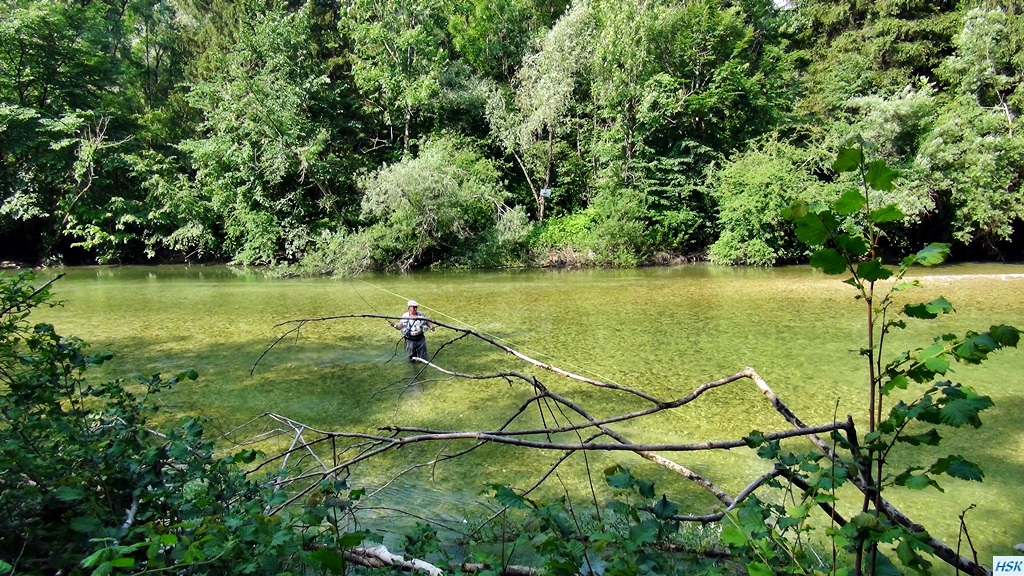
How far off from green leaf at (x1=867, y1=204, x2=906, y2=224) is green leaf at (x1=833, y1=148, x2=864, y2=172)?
14cm

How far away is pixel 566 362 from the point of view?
8.51m

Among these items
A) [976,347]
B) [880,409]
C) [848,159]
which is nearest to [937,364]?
[976,347]

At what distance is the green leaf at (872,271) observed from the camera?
4.85 ft

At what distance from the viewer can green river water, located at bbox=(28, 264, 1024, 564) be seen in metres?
4.88

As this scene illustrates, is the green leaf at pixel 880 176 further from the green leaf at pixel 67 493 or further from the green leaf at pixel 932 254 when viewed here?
the green leaf at pixel 67 493

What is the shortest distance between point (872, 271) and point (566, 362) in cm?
711

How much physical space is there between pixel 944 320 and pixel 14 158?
34.1 m

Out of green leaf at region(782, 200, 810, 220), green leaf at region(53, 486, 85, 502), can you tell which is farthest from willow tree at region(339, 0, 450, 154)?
green leaf at region(782, 200, 810, 220)

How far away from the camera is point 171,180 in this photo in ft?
90.1

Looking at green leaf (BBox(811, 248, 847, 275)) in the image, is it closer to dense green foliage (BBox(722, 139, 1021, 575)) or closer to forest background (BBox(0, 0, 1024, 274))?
dense green foliage (BBox(722, 139, 1021, 575))

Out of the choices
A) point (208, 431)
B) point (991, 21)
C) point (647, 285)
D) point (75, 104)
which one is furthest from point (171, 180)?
point (991, 21)

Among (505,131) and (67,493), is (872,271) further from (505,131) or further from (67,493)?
(505,131)

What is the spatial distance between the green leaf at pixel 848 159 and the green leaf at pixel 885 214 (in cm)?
14

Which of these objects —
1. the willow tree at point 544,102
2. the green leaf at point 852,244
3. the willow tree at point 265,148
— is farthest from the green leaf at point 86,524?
the willow tree at point 544,102
